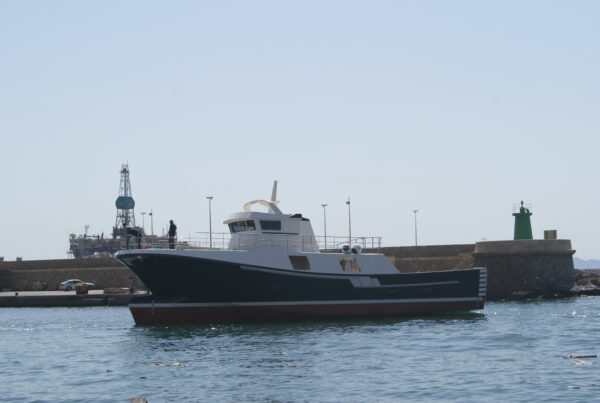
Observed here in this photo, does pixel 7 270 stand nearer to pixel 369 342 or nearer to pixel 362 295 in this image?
pixel 362 295

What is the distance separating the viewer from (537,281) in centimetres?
5288

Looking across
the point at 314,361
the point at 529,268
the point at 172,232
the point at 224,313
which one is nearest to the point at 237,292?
the point at 224,313

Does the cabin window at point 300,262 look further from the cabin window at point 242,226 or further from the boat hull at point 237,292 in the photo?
the cabin window at point 242,226

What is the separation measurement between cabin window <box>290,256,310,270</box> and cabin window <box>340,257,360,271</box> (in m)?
2.51

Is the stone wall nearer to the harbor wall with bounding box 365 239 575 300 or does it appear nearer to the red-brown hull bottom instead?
the harbor wall with bounding box 365 239 575 300

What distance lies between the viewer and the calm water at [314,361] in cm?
1797

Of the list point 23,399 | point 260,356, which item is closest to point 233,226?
point 260,356

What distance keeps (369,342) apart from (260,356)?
4.93 metres

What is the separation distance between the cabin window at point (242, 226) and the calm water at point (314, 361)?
518 cm

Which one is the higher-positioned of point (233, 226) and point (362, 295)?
point (233, 226)

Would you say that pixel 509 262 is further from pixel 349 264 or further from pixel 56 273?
pixel 56 273

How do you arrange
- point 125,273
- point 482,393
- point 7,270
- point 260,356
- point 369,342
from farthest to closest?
point 7,270
point 125,273
point 369,342
point 260,356
point 482,393

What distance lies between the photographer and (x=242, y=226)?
117ft

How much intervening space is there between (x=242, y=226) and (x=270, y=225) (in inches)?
55.2
